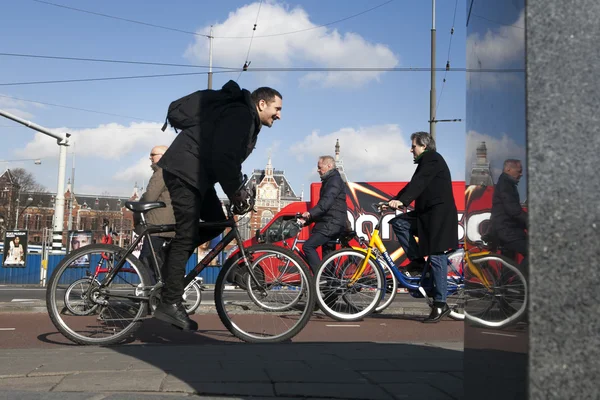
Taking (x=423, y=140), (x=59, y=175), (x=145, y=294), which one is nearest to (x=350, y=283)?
(x=423, y=140)

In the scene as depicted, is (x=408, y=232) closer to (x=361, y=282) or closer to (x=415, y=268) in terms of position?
(x=415, y=268)

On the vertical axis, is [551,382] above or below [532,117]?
below

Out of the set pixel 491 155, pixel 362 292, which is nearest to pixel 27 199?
pixel 362 292

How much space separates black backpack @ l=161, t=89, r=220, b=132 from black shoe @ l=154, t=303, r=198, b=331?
1.08 meters

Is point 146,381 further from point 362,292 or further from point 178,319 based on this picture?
point 362,292

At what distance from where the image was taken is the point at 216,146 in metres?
3.90

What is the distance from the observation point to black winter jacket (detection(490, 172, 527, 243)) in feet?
4.57

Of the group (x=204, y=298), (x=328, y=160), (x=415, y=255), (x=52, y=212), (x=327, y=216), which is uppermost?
(x=52, y=212)

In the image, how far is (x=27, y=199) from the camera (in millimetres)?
69188

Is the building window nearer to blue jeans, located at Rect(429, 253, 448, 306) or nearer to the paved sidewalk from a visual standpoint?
blue jeans, located at Rect(429, 253, 448, 306)

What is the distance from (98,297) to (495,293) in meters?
3.26

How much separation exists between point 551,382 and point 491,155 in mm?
678

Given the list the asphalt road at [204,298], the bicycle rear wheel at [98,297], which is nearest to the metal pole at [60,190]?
the asphalt road at [204,298]

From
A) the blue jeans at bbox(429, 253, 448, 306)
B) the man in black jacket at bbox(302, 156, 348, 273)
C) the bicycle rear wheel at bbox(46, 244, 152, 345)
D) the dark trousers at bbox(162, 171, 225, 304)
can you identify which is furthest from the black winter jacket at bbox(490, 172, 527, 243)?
the man in black jacket at bbox(302, 156, 348, 273)
